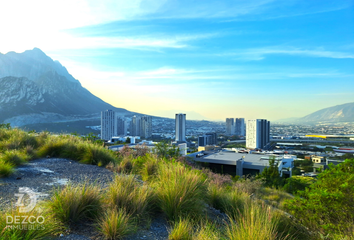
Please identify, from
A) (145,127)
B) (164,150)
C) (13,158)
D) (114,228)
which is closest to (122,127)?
(145,127)

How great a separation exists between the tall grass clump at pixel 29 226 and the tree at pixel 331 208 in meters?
3.86

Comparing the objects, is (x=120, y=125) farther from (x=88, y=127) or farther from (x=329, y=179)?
(x=329, y=179)

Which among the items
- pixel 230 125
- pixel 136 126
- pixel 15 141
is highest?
pixel 15 141

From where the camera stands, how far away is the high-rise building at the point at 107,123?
6975 cm

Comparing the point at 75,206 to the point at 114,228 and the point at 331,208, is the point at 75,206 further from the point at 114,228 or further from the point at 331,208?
the point at 331,208

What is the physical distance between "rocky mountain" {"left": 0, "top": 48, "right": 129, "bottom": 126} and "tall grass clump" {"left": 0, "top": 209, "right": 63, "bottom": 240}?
64.2m

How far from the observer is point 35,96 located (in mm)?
80250

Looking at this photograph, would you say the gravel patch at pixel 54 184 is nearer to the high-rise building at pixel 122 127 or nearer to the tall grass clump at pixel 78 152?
the tall grass clump at pixel 78 152

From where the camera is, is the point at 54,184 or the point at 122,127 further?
the point at 122,127

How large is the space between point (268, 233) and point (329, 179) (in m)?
2.67

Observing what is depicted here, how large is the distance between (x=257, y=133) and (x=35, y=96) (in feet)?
267

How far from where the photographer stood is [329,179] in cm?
436

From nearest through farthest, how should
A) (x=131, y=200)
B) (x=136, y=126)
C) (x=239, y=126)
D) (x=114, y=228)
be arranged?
(x=114, y=228) → (x=131, y=200) → (x=136, y=126) → (x=239, y=126)

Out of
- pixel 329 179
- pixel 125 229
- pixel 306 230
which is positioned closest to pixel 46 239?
pixel 125 229
